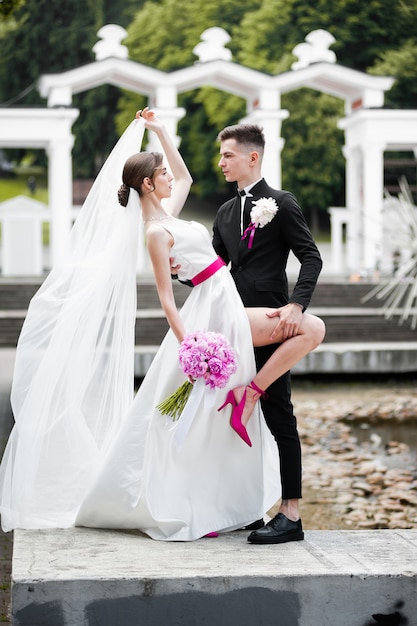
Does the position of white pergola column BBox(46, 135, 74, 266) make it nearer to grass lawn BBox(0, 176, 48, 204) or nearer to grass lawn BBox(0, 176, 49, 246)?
grass lawn BBox(0, 176, 49, 246)

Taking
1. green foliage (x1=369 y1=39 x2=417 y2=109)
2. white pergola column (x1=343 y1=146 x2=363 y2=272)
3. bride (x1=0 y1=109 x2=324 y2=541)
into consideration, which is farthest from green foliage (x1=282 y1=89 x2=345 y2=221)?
bride (x1=0 y1=109 x2=324 y2=541)

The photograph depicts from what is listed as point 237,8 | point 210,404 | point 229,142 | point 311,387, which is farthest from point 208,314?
point 237,8

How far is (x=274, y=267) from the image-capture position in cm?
530

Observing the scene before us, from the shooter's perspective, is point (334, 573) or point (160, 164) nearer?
point (334, 573)

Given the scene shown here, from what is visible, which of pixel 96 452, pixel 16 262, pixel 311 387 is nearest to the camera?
pixel 96 452

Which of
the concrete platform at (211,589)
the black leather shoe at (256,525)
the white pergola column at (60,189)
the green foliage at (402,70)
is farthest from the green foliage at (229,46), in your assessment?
the concrete platform at (211,589)

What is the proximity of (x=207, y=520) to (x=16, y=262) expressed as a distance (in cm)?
1936

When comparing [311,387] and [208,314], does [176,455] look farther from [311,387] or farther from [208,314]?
[311,387]

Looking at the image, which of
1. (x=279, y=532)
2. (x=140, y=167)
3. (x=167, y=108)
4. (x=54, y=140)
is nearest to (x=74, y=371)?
(x=140, y=167)

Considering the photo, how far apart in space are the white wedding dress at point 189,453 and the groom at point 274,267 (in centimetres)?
11

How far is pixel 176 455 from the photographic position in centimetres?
523

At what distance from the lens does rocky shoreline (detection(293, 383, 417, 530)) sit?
768 cm

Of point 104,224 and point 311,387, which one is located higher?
point 104,224

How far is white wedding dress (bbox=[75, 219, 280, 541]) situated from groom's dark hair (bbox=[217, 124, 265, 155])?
44 cm
